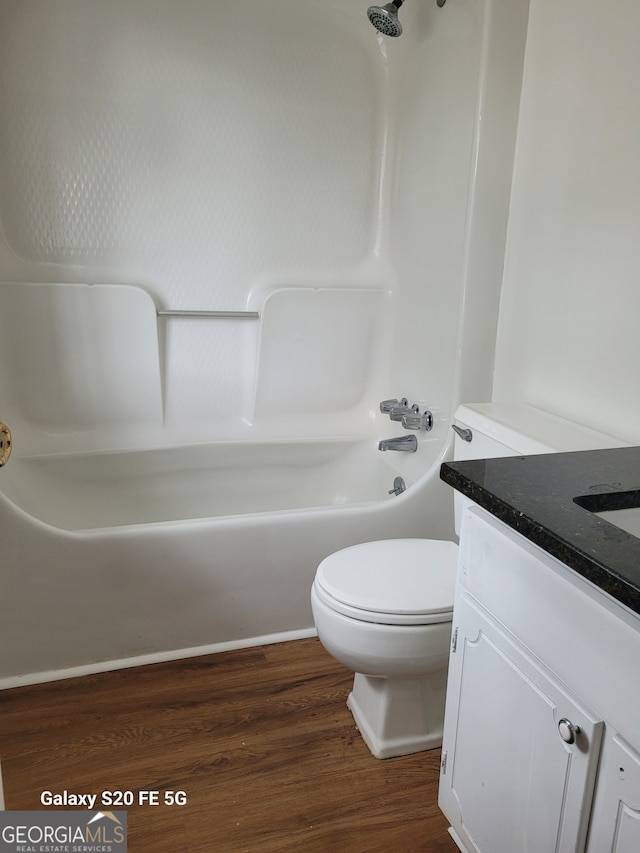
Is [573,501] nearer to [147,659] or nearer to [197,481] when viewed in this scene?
[147,659]

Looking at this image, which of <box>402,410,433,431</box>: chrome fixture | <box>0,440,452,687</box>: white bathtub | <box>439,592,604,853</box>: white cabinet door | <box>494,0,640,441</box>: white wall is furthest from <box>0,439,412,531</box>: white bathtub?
<box>439,592,604,853</box>: white cabinet door

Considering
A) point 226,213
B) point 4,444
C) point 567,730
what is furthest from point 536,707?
point 226,213

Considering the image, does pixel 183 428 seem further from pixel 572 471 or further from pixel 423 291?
pixel 572 471

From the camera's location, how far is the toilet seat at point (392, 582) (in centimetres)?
147

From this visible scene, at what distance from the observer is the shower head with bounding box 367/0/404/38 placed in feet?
6.53

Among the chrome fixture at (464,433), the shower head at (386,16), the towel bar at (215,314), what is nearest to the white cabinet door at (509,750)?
the chrome fixture at (464,433)

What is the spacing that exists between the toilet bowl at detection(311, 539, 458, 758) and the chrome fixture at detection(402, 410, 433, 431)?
2.02 ft

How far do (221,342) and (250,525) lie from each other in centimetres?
89

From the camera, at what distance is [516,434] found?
1.59 m

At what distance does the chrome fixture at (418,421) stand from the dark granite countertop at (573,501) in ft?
3.14

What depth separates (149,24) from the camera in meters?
2.27

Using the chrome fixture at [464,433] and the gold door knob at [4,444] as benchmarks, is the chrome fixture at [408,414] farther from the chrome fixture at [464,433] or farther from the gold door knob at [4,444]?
the gold door knob at [4,444]

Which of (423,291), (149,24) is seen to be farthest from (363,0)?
(423,291)

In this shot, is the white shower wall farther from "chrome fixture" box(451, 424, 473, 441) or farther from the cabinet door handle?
the cabinet door handle
